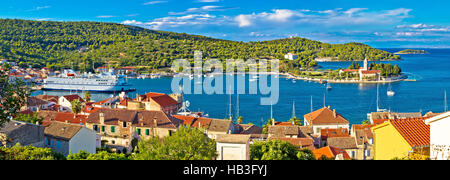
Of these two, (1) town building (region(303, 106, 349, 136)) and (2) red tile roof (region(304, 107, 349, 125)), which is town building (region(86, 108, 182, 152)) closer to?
(1) town building (region(303, 106, 349, 136))

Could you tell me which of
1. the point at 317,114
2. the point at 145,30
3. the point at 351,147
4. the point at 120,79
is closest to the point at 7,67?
→ the point at 351,147

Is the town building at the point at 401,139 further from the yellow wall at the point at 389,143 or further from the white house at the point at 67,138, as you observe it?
the white house at the point at 67,138

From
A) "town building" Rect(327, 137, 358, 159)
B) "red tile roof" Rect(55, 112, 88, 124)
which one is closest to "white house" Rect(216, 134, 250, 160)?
"town building" Rect(327, 137, 358, 159)

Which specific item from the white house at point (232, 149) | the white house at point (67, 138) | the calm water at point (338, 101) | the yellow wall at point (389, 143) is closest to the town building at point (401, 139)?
the yellow wall at point (389, 143)

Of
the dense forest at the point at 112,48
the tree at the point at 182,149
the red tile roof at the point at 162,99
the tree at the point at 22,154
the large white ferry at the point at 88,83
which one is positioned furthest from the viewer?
the dense forest at the point at 112,48

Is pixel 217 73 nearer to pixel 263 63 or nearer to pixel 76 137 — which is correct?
pixel 263 63

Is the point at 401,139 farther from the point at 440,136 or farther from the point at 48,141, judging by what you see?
the point at 48,141
